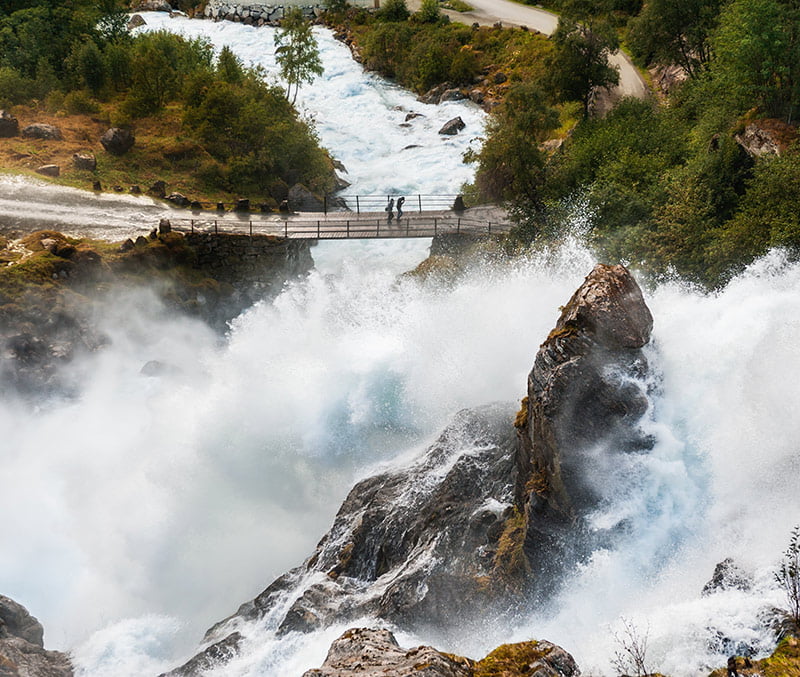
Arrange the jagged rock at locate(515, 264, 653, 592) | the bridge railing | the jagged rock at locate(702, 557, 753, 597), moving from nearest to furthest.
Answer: the jagged rock at locate(702, 557, 753, 597) < the jagged rock at locate(515, 264, 653, 592) < the bridge railing

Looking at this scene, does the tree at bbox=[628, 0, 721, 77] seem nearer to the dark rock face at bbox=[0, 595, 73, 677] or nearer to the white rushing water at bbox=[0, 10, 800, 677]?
the white rushing water at bbox=[0, 10, 800, 677]

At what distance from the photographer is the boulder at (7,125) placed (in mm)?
52656

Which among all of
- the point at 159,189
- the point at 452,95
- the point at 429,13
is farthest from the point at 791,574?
the point at 429,13

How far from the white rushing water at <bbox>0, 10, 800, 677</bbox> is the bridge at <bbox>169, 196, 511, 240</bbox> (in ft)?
11.0

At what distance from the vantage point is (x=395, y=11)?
92.6 metres

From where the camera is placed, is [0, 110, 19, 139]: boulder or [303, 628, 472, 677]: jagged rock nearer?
[303, 628, 472, 677]: jagged rock

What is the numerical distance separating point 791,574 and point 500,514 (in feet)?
30.8

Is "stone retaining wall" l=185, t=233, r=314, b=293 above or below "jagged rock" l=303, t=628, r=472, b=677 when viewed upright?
below

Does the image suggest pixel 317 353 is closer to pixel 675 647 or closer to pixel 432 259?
pixel 432 259

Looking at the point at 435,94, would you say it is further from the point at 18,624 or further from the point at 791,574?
the point at 791,574

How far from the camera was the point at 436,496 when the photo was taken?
25438mm

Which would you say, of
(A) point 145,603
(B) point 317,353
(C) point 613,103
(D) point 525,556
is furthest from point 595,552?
(C) point 613,103

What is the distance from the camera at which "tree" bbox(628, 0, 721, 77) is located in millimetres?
53406

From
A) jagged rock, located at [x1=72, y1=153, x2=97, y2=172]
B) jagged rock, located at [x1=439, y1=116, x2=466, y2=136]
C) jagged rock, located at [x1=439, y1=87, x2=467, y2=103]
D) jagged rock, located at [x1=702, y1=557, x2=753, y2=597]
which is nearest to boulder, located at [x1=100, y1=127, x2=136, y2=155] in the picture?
jagged rock, located at [x1=72, y1=153, x2=97, y2=172]
